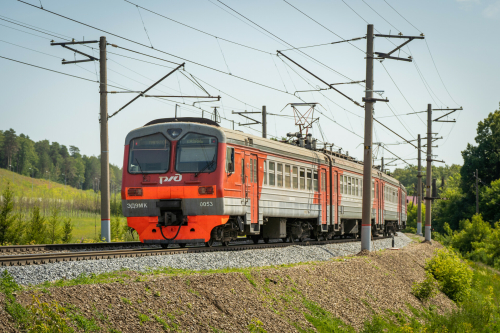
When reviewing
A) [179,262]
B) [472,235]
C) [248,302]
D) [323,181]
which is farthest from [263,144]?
[472,235]

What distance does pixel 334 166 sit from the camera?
2395 centimetres

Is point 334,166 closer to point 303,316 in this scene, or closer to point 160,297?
point 303,316

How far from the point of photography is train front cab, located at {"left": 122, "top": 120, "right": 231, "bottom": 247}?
15133mm

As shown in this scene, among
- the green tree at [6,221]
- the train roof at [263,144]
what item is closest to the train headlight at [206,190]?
the train roof at [263,144]

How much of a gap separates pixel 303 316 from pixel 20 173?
120111mm

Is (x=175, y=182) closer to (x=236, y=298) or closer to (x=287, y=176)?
(x=287, y=176)

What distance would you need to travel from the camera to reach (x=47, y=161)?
131 meters

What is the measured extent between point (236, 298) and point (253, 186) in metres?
7.11

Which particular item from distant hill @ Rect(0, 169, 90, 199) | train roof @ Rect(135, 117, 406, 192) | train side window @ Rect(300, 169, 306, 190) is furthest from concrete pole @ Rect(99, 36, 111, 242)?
distant hill @ Rect(0, 169, 90, 199)

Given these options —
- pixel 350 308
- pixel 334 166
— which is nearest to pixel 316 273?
pixel 350 308

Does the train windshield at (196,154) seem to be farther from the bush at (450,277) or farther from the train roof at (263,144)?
the bush at (450,277)

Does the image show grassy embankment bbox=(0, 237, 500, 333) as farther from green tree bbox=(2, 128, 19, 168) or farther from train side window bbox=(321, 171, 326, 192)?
green tree bbox=(2, 128, 19, 168)

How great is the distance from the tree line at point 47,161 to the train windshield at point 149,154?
106768 mm

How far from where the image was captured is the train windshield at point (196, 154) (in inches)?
603
